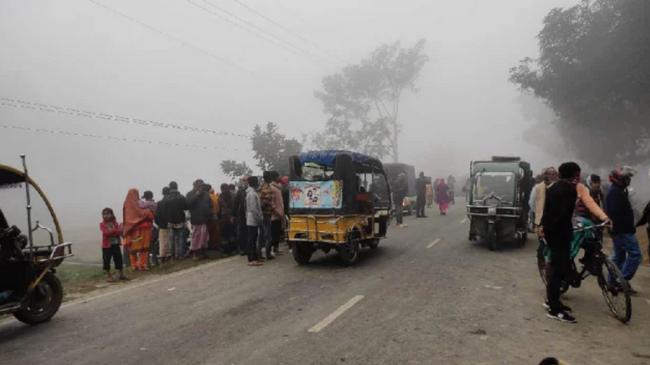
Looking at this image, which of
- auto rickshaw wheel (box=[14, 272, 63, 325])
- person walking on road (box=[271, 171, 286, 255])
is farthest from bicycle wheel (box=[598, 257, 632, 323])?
auto rickshaw wheel (box=[14, 272, 63, 325])

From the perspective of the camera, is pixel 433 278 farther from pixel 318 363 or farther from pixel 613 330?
pixel 318 363

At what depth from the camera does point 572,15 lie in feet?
78.0

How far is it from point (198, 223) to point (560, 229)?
28.2ft

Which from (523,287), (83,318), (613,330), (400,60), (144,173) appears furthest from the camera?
(144,173)

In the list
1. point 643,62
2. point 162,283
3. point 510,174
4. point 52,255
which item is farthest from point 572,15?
point 52,255

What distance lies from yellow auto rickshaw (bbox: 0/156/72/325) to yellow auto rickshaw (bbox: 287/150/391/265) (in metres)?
4.72

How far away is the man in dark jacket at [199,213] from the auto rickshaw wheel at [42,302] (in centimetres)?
462

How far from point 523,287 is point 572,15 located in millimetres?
22793

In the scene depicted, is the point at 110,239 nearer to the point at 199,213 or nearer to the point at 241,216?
the point at 199,213

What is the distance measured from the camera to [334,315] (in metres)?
5.81

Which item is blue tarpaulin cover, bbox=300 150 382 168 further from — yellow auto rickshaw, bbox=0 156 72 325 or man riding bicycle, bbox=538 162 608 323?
yellow auto rickshaw, bbox=0 156 72 325

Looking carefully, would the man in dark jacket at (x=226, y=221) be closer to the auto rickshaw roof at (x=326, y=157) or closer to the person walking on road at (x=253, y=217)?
the person walking on road at (x=253, y=217)

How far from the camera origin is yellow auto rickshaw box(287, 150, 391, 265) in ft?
30.3

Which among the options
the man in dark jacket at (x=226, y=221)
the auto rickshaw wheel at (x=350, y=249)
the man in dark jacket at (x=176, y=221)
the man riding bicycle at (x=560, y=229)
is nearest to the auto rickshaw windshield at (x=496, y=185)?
the auto rickshaw wheel at (x=350, y=249)
